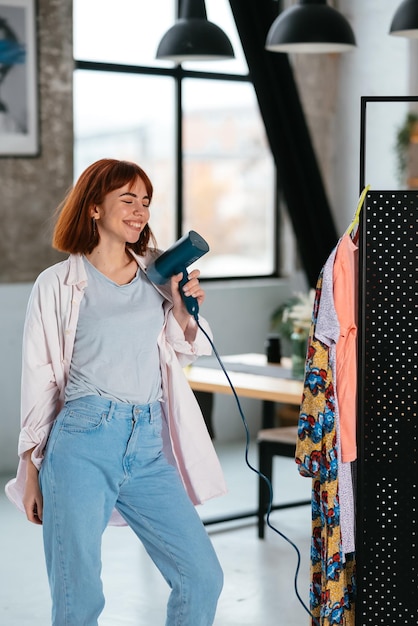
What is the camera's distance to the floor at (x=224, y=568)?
13.0ft

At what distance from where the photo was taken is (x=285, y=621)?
3895 mm

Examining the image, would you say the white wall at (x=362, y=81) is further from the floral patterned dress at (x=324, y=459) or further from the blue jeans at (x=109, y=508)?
the blue jeans at (x=109, y=508)

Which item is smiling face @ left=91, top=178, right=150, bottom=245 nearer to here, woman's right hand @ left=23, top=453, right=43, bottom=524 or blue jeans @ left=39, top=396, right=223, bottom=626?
blue jeans @ left=39, top=396, right=223, bottom=626

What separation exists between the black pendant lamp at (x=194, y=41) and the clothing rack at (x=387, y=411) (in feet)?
6.85

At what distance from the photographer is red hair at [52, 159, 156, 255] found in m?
2.80

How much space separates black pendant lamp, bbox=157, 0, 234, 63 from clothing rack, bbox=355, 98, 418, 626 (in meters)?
2.09

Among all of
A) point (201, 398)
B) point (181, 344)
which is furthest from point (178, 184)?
point (181, 344)

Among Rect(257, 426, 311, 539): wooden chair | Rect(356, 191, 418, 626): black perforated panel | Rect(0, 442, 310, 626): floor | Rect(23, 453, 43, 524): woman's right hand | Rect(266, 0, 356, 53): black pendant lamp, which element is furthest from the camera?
Rect(257, 426, 311, 539): wooden chair

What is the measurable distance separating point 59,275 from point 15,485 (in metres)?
0.58

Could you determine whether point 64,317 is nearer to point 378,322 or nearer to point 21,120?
point 378,322

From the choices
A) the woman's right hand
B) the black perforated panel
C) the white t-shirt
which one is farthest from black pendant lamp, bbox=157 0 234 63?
the woman's right hand

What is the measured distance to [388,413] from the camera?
10.2 feet

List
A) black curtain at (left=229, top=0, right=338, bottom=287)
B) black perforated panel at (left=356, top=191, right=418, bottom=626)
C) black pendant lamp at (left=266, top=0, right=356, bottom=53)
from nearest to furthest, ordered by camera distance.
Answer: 1. black perforated panel at (left=356, top=191, right=418, bottom=626)
2. black pendant lamp at (left=266, top=0, right=356, bottom=53)
3. black curtain at (left=229, top=0, right=338, bottom=287)

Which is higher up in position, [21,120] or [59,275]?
[21,120]
